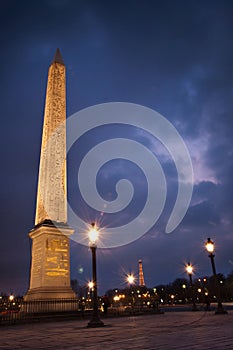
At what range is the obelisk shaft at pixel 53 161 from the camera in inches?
910

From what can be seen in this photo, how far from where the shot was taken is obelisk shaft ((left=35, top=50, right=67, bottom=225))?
23125mm

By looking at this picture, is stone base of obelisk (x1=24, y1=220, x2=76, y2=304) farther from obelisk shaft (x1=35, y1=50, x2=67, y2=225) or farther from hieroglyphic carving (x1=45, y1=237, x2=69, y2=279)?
obelisk shaft (x1=35, y1=50, x2=67, y2=225)

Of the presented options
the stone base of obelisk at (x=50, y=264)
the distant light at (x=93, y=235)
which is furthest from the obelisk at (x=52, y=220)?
the distant light at (x=93, y=235)

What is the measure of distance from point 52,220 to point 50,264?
3.12 m

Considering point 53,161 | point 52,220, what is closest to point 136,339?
point 52,220

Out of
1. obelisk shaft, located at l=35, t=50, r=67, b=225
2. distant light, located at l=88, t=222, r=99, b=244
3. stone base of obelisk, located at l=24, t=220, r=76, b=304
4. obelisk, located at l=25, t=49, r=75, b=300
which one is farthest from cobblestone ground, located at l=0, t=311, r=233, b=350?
obelisk shaft, located at l=35, t=50, r=67, b=225

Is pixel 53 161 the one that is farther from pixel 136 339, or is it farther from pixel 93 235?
pixel 136 339

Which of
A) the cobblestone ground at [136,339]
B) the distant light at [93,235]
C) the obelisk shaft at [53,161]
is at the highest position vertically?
the obelisk shaft at [53,161]

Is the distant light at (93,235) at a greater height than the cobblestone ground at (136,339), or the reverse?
the distant light at (93,235)

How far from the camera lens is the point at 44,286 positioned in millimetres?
20484

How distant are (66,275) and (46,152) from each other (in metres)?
9.51

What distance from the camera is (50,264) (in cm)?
2141

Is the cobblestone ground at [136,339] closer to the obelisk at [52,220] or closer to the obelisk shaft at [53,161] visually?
the obelisk at [52,220]

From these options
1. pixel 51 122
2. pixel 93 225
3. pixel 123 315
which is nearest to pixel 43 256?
pixel 123 315
